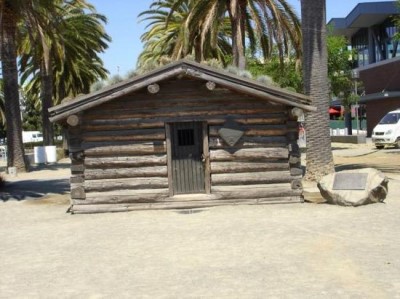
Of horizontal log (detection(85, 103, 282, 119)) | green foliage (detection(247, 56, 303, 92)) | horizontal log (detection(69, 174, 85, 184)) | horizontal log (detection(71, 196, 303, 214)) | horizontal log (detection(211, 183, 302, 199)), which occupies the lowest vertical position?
horizontal log (detection(71, 196, 303, 214))

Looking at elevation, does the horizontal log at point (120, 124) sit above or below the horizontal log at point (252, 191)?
above

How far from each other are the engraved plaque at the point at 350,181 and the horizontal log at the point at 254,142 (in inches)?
61.6

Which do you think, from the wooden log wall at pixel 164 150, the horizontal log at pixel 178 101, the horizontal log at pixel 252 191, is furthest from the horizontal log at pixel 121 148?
the horizontal log at pixel 252 191

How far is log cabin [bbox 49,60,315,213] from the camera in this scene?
41.8ft

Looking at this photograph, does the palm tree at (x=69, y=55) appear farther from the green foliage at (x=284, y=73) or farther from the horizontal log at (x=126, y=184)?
the horizontal log at (x=126, y=184)

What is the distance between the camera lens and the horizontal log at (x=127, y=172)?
502 inches

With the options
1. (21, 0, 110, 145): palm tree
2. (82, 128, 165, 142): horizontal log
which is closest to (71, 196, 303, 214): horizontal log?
(82, 128, 165, 142): horizontal log

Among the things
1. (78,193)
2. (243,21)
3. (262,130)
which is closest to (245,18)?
(243,21)

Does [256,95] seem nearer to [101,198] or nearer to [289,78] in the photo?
[101,198]

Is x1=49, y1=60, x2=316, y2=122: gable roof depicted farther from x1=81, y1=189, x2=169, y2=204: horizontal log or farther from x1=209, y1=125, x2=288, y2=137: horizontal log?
x1=81, y1=189, x2=169, y2=204: horizontal log

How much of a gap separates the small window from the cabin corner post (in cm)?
232

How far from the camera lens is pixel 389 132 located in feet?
101

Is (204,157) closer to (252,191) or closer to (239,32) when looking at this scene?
(252,191)

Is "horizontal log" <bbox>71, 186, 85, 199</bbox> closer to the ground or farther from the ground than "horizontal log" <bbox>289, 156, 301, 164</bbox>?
closer to the ground
